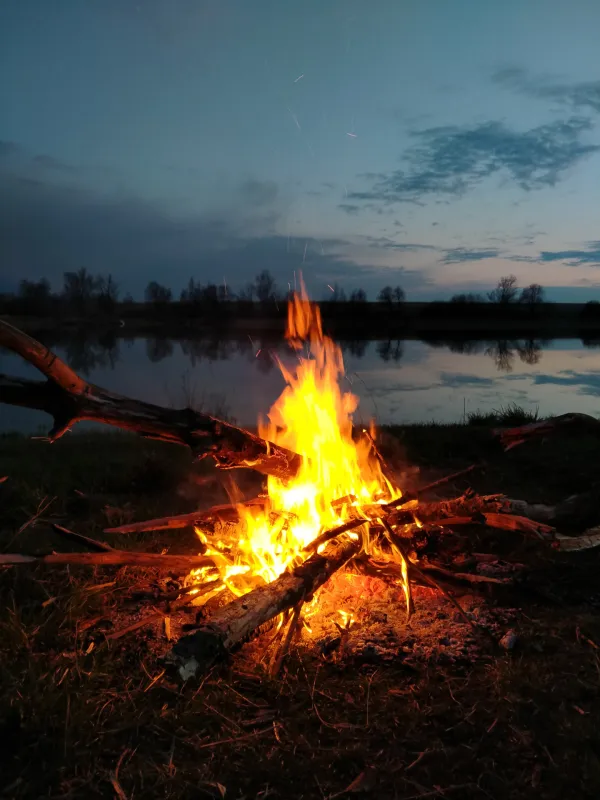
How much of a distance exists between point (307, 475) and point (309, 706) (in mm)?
1789

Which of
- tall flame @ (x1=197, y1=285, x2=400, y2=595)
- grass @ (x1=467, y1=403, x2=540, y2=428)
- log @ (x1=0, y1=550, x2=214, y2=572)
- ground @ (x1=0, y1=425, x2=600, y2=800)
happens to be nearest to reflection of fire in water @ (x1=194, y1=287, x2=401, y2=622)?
tall flame @ (x1=197, y1=285, x2=400, y2=595)

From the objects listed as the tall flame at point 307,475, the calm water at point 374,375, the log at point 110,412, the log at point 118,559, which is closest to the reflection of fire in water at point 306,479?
the tall flame at point 307,475

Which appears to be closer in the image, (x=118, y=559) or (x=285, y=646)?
(x=285, y=646)

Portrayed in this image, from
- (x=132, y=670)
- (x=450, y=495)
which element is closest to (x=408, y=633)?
(x=132, y=670)

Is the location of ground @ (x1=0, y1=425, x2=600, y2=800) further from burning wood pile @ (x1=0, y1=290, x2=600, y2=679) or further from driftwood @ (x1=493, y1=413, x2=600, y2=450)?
driftwood @ (x1=493, y1=413, x2=600, y2=450)

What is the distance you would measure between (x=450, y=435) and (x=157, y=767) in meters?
5.94

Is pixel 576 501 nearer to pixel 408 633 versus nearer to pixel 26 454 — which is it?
pixel 408 633

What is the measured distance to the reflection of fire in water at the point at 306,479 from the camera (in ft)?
13.0

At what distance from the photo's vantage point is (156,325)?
49094mm

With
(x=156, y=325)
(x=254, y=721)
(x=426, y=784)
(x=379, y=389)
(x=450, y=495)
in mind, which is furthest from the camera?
(x=156, y=325)

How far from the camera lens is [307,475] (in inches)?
174

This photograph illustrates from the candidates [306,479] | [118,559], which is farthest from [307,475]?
[118,559]

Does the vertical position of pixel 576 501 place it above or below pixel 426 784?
above

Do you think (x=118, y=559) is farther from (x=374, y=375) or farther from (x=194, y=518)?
(x=374, y=375)
